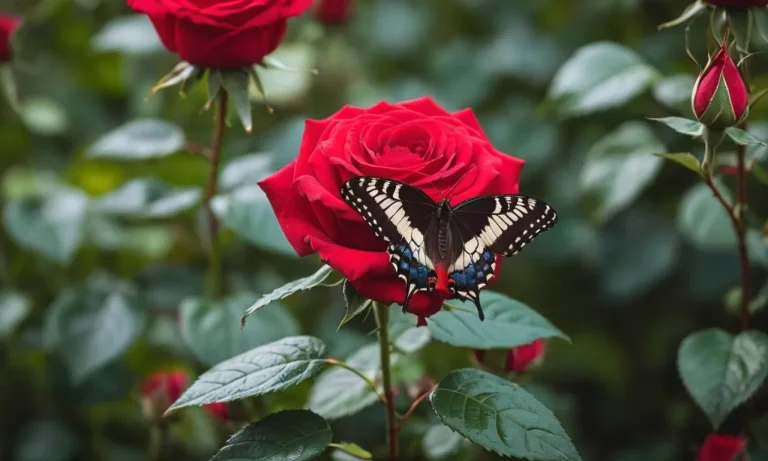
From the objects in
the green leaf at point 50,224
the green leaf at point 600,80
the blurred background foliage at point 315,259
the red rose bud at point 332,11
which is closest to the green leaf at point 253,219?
the blurred background foliage at point 315,259

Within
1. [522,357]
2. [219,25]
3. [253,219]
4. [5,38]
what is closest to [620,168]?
[522,357]

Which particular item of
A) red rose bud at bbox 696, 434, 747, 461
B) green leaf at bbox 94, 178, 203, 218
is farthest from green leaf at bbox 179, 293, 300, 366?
red rose bud at bbox 696, 434, 747, 461

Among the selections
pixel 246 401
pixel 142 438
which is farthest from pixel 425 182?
pixel 142 438

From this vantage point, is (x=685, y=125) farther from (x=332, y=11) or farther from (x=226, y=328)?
(x=332, y=11)

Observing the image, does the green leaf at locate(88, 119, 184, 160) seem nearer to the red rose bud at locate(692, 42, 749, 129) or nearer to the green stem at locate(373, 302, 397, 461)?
the green stem at locate(373, 302, 397, 461)

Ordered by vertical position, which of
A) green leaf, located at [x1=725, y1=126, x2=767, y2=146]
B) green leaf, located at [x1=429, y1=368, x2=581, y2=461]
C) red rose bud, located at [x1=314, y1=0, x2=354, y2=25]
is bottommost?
green leaf, located at [x1=429, y1=368, x2=581, y2=461]

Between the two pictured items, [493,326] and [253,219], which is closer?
[493,326]

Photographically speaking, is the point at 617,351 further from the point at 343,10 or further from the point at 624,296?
the point at 343,10
